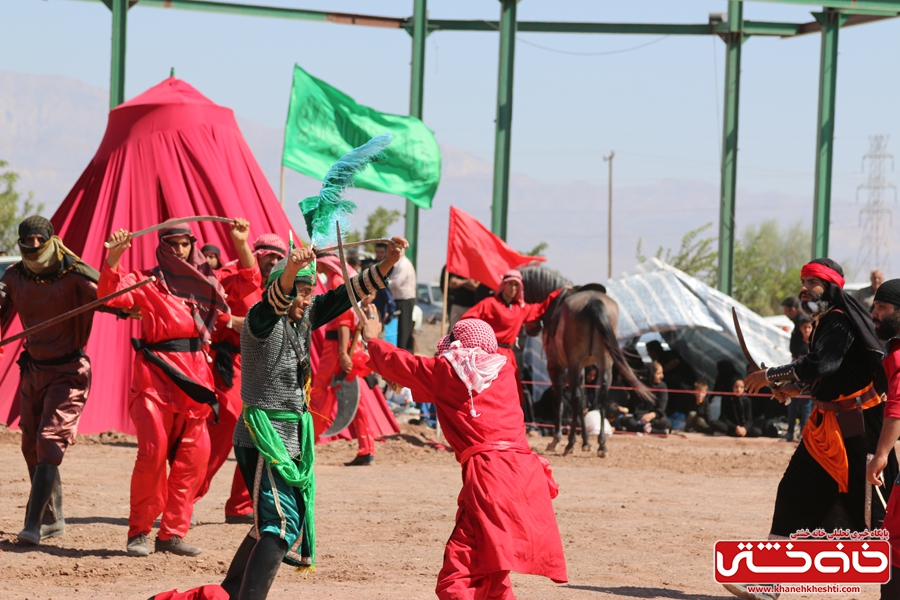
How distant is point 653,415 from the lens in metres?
14.3

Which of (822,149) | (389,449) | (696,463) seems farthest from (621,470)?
(822,149)

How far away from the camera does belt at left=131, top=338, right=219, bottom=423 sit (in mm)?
6145

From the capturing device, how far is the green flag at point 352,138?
12.7 m

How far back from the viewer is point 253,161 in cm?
1166

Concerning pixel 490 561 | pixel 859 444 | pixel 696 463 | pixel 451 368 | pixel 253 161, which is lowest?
pixel 696 463

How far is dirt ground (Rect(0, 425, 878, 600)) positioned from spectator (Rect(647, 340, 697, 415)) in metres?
2.86

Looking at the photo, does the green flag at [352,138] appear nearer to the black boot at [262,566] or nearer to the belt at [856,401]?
the belt at [856,401]

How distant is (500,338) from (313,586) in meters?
5.36

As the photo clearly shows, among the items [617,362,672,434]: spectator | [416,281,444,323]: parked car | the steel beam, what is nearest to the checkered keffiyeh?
[617,362,672,434]: spectator

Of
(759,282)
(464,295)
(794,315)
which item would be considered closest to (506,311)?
(464,295)

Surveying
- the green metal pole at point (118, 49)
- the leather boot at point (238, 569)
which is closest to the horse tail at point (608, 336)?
the leather boot at point (238, 569)

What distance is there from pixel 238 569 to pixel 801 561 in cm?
270

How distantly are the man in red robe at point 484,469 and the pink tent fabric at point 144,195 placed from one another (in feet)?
21.1

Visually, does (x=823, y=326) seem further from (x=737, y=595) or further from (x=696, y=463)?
(x=696, y=463)
